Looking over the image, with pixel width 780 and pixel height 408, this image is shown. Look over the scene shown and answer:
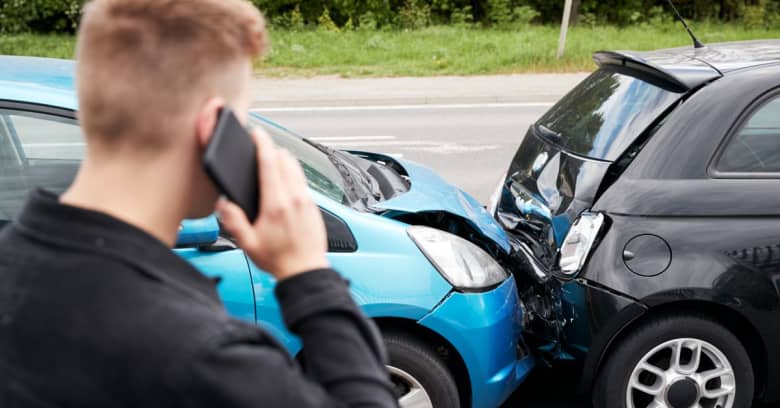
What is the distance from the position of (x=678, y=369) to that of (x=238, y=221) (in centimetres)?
273

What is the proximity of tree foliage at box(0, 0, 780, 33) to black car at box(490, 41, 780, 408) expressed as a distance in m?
20.1

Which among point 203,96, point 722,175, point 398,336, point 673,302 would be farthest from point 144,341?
point 722,175

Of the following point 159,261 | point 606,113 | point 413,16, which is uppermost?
point 159,261

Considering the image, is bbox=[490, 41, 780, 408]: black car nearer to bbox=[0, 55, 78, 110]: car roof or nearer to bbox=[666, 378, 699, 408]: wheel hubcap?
bbox=[666, 378, 699, 408]: wheel hubcap

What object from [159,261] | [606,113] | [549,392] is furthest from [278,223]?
[549,392]

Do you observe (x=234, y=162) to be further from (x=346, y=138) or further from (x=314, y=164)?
(x=346, y=138)

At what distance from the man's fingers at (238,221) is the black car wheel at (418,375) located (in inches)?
79.2

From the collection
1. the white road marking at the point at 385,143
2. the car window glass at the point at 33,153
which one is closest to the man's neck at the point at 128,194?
Answer: the car window glass at the point at 33,153

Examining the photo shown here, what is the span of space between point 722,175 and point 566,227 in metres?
0.67

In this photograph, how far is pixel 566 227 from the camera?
3607mm

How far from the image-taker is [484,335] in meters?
3.23

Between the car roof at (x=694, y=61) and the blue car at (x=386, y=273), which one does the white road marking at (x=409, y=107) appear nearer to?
the car roof at (x=694, y=61)

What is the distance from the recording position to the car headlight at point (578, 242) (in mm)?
3422

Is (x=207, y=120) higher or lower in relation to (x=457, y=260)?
higher
